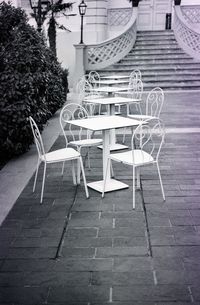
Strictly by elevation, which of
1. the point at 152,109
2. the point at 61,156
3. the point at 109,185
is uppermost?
the point at 61,156

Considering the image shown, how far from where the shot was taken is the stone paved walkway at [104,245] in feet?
10.0

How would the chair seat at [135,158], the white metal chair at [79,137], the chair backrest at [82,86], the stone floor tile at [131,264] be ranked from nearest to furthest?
the stone floor tile at [131,264] < the chair seat at [135,158] < the white metal chair at [79,137] < the chair backrest at [82,86]

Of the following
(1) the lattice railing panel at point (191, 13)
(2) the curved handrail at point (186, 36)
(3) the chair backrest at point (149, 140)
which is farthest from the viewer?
(1) the lattice railing panel at point (191, 13)

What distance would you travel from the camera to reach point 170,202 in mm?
4793

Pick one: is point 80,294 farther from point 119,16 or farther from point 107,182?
point 119,16

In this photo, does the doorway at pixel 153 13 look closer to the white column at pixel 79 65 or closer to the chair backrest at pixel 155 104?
the white column at pixel 79 65

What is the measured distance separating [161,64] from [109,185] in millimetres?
11903

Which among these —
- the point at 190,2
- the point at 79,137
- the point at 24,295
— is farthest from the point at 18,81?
the point at 190,2

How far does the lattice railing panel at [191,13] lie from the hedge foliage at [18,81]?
13069mm

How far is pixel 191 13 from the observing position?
18.9 m

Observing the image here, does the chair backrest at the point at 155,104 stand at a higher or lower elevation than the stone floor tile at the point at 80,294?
higher

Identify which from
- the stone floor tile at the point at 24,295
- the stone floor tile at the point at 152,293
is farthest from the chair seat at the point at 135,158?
the stone floor tile at the point at 24,295

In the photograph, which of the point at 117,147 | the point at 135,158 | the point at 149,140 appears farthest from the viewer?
the point at 149,140

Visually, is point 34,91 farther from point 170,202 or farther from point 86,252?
point 86,252
